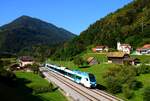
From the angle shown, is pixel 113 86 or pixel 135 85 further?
pixel 135 85

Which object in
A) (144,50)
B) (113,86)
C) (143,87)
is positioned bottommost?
(143,87)

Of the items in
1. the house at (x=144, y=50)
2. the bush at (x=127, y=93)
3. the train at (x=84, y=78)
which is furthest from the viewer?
the house at (x=144, y=50)

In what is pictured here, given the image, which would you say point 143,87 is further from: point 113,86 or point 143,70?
point 143,70

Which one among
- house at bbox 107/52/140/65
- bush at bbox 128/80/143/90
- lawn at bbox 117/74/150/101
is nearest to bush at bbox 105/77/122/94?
bush at bbox 128/80/143/90

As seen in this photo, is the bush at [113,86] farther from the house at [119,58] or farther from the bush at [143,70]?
the house at [119,58]

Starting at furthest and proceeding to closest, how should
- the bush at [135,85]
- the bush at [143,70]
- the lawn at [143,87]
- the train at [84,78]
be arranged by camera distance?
the bush at [143,70]
the train at [84,78]
the bush at [135,85]
the lawn at [143,87]

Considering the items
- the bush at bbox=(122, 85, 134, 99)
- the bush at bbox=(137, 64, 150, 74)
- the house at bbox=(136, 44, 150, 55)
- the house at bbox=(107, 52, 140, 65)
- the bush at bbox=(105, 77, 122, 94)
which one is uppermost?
the house at bbox=(136, 44, 150, 55)

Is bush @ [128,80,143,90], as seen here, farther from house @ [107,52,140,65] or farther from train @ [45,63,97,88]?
house @ [107,52,140,65]

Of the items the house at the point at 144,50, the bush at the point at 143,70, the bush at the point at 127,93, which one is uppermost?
the house at the point at 144,50

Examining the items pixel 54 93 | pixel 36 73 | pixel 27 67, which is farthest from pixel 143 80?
pixel 27 67

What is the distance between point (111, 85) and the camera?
66500 millimetres

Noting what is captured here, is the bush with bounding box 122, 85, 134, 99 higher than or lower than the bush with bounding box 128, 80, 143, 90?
lower

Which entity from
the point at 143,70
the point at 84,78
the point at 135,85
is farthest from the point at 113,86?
the point at 143,70

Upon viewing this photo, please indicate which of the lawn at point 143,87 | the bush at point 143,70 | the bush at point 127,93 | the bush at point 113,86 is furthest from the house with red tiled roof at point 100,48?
the bush at point 127,93
